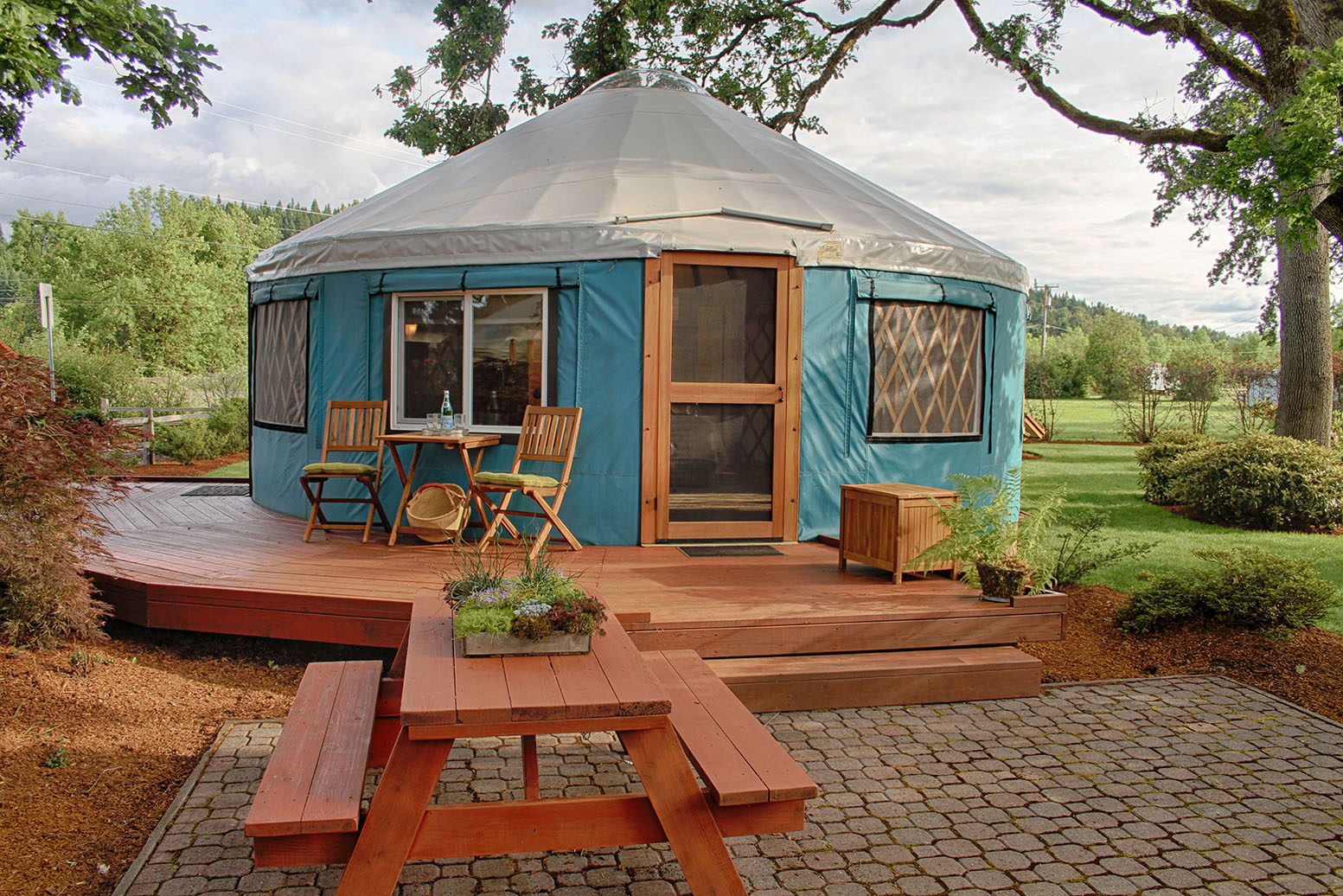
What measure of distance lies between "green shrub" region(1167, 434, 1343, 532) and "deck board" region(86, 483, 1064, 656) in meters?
5.46

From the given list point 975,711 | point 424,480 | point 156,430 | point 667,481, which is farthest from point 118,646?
point 156,430

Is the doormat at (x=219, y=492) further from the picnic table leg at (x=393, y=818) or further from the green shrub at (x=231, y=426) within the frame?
the picnic table leg at (x=393, y=818)

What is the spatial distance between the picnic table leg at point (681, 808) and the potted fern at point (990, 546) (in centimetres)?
262

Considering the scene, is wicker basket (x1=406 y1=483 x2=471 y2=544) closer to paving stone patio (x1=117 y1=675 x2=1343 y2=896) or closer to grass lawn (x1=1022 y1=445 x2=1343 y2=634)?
paving stone patio (x1=117 y1=675 x2=1343 y2=896)

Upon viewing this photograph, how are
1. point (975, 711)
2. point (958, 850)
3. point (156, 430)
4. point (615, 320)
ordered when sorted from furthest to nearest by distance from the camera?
point (156, 430) < point (615, 320) < point (975, 711) < point (958, 850)

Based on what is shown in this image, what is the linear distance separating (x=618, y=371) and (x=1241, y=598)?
A: 3.61 m

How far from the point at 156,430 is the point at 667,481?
10661 millimetres

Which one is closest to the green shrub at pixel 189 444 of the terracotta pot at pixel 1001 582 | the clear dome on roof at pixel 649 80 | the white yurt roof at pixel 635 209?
the white yurt roof at pixel 635 209

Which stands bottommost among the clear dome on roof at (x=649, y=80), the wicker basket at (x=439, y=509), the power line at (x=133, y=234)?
the wicker basket at (x=439, y=509)

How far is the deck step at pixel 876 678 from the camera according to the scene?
376 cm

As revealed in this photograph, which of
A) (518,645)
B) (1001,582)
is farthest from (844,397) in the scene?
(518,645)

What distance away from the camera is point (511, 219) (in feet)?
18.9

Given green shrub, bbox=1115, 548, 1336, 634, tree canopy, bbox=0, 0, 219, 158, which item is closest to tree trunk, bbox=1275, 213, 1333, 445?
green shrub, bbox=1115, 548, 1336, 634

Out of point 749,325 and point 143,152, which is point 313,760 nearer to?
point 749,325
